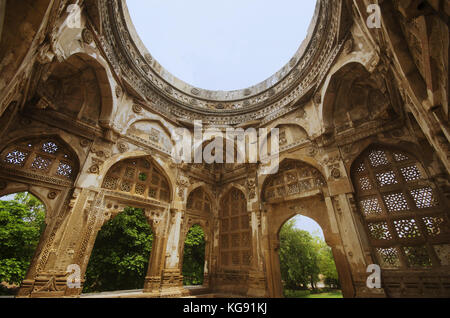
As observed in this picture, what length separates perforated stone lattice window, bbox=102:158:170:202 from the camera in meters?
7.38

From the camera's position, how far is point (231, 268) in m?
→ 8.86

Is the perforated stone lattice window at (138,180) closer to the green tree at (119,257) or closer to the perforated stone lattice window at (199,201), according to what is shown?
the perforated stone lattice window at (199,201)

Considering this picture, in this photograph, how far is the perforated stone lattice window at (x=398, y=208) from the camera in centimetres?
520

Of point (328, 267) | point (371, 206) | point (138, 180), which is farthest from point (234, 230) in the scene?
point (328, 267)

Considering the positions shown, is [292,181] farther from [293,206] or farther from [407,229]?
[407,229]

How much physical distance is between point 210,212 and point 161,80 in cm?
766

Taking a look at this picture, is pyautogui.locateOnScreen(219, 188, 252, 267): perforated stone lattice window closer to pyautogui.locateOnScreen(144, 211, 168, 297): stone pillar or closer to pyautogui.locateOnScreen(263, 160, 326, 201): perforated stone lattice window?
pyautogui.locateOnScreen(263, 160, 326, 201): perforated stone lattice window

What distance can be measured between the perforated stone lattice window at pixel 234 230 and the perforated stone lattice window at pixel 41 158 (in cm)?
686

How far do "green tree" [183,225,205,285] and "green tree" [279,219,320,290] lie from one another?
8.25 meters

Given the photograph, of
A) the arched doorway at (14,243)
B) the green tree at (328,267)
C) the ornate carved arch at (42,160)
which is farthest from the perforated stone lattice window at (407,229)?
the green tree at (328,267)

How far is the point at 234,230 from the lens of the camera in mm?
9555

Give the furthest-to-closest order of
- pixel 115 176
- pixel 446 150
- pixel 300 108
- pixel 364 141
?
pixel 300 108
pixel 115 176
pixel 364 141
pixel 446 150

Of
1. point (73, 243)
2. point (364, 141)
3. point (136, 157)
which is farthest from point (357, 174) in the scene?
point (73, 243)
